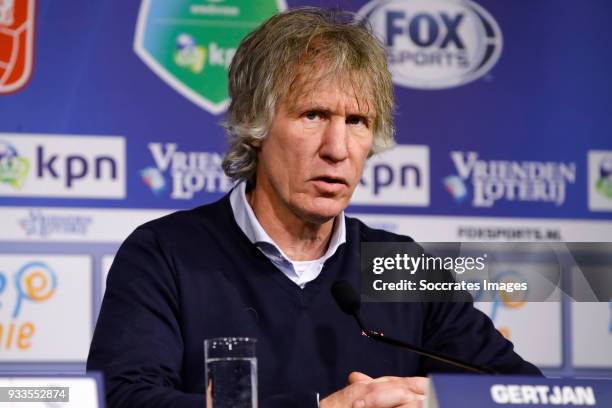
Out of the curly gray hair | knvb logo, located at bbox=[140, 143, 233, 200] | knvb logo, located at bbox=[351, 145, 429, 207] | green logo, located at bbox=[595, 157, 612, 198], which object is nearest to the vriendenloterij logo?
knvb logo, located at bbox=[140, 143, 233, 200]

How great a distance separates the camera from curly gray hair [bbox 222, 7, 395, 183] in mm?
2375

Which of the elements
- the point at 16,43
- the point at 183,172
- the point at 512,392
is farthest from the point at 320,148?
the point at 16,43

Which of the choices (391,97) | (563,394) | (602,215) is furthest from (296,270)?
(602,215)

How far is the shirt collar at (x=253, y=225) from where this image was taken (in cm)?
238

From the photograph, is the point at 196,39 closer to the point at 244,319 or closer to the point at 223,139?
the point at 223,139

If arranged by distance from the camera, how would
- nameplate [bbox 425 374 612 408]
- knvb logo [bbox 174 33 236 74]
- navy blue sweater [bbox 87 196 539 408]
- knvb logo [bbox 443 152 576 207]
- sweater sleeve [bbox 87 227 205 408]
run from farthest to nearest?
knvb logo [bbox 443 152 576 207], knvb logo [bbox 174 33 236 74], navy blue sweater [bbox 87 196 539 408], sweater sleeve [bbox 87 227 205 408], nameplate [bbox 425 374 612 408]

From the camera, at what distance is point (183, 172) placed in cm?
333

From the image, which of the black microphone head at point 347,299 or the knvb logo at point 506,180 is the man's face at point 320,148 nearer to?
the black microphone head at point 347,299

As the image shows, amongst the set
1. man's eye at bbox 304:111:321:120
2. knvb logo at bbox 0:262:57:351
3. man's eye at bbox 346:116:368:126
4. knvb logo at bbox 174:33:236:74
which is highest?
knvb logo at bbox 174:33:236:74

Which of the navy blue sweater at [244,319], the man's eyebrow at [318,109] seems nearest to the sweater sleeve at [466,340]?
the navy blue sweater at [244,319]

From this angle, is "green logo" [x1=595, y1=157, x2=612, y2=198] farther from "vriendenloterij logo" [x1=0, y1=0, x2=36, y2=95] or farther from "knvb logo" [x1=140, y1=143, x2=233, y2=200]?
"vriendenloterij logo" [x1=0, y1=0, x2=36, y2=95]

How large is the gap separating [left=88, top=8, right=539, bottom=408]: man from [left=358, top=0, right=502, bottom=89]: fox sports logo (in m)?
1.04

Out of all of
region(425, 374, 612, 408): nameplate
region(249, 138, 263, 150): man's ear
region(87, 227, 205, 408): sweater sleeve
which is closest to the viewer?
region(425, 374, 612, 408): nameplate

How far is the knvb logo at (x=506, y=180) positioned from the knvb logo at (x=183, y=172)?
751 millimetres
